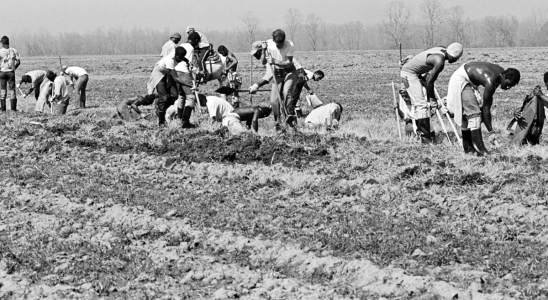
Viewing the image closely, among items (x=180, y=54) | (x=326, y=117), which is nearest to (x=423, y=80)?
(x=326, y=117)

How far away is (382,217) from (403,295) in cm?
166

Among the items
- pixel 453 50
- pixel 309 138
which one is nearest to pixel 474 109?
pixel 453 50

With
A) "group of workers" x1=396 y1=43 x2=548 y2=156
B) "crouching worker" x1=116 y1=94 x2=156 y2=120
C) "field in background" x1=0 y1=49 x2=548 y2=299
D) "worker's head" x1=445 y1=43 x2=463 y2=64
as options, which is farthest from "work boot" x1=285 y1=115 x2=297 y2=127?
"crouching worker" x1=116 y1=94 x2=156 y2=120

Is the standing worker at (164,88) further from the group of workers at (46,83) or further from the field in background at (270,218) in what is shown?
the group of workers at (46,83)

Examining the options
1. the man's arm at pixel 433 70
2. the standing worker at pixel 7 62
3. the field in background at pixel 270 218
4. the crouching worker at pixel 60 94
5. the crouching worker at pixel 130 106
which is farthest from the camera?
the crouching worker at pixel 60 94

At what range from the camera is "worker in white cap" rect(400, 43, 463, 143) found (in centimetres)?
1002

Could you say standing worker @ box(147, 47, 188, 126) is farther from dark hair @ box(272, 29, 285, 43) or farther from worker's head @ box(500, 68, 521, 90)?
worker's head @ box(500, 68, 521, 90)

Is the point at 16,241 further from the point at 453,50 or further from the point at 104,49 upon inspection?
the point at 104,49

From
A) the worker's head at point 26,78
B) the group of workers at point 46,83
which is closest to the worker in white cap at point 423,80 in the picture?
the group of workers at point 46,83

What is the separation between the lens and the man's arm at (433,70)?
32.2 feet

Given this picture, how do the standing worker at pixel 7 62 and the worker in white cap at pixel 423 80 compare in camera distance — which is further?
the standing worker at pixel 7 62

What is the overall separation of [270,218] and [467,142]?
3.45 meters

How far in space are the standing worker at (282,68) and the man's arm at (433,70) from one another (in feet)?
7.64

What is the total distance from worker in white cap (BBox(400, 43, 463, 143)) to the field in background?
1.19 feet
